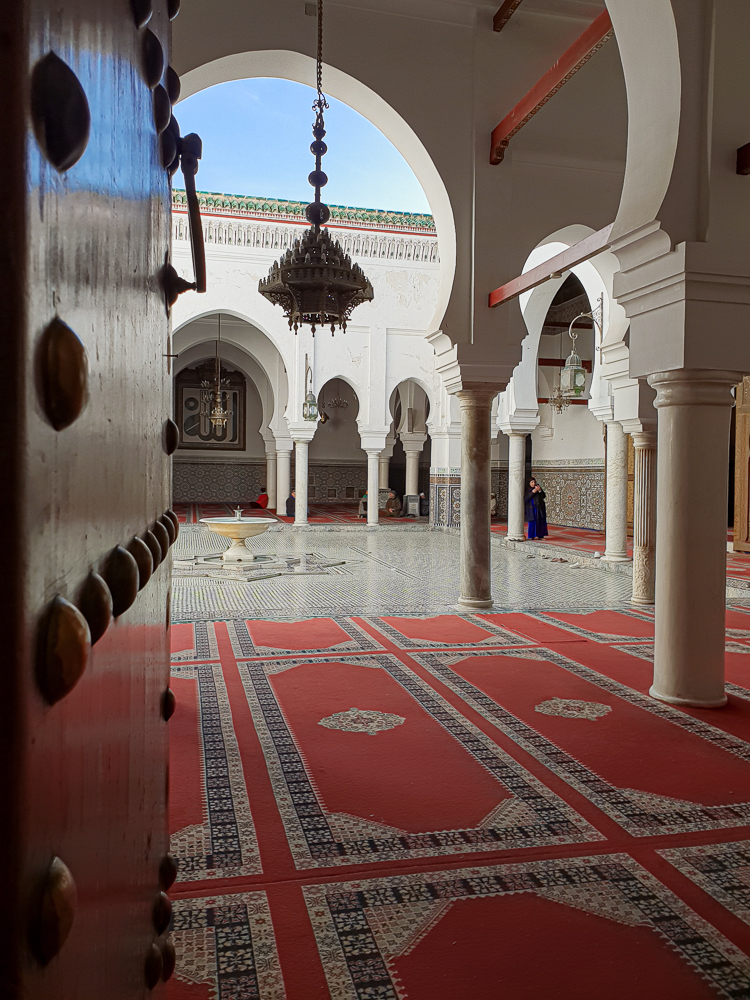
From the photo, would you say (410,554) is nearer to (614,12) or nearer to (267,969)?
(614,12)

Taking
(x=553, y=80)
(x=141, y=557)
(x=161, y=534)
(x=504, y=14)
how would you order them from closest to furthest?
1. (x=141, y=557)
2. (x=161, y=534)
3. (x=553, y=80)
4. (x=504, y=14)

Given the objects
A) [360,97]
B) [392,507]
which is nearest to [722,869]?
[360,97]

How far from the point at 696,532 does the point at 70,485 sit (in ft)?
9.54

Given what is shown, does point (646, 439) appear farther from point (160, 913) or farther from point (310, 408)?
point (310, 408)

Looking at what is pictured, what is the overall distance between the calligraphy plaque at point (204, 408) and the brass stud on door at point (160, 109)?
16698mm

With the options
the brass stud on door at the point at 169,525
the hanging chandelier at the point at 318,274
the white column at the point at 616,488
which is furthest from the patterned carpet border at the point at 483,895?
the white column at the point at 616,488

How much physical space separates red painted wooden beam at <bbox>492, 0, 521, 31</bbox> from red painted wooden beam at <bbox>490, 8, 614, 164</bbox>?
47 cm

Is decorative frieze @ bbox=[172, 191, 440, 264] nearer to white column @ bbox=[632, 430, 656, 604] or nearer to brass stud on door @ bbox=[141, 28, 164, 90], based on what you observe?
white column @ bbox=[632, 430, 656, 604]

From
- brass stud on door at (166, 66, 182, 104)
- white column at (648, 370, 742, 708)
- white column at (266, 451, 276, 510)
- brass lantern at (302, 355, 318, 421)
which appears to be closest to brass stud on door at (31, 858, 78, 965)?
brass stud on door at (166, 66, 182, 104)

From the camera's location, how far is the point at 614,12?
2.94 meters

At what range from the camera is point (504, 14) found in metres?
4.41

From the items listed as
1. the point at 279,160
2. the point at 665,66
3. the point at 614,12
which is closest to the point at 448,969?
the point at 665,66

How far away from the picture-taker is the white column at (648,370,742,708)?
9.44ft

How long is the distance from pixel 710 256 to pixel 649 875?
2081mm
